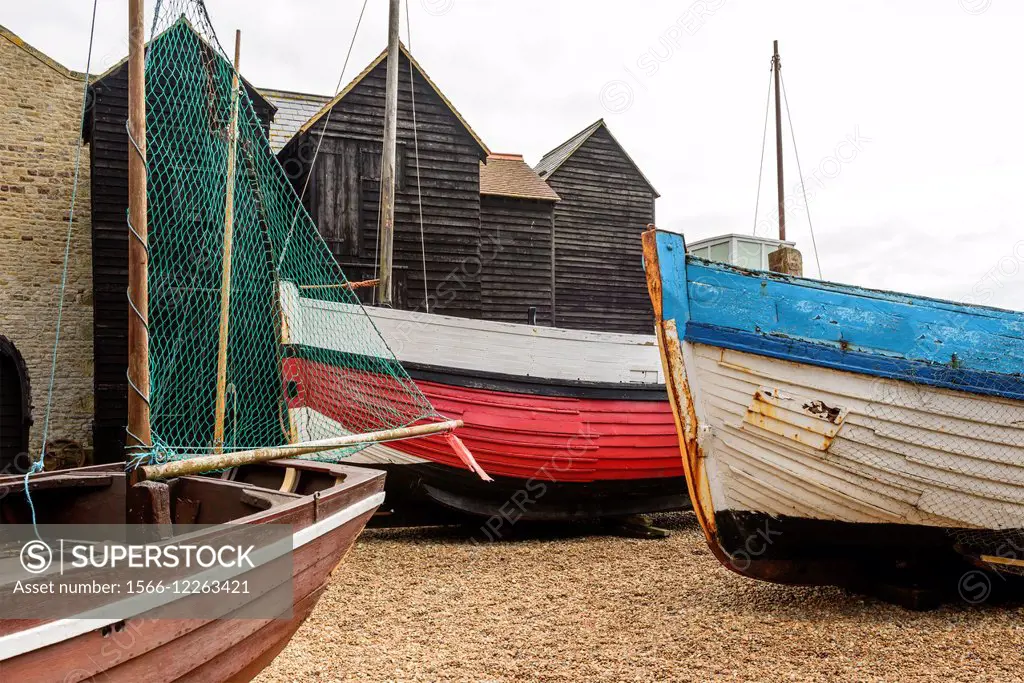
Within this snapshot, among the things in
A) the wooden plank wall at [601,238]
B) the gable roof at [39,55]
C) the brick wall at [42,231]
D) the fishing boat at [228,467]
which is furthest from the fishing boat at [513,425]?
the gable roof at [39,55]

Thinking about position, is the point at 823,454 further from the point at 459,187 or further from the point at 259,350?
the point at 459,187

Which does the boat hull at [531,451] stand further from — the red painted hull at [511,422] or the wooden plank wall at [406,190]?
the wooden plank wall at [406,190]

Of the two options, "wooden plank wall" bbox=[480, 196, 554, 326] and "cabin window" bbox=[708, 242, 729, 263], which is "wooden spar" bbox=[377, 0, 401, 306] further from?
"cabin window" bbox=[708, 242, 729, 263]

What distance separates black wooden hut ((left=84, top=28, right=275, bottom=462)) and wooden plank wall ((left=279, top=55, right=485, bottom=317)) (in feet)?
8.99

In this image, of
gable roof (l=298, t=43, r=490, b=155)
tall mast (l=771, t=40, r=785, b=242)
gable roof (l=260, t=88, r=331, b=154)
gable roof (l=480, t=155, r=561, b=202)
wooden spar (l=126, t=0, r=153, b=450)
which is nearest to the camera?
wooden spar (l=126, t=0, r=153, b=450)

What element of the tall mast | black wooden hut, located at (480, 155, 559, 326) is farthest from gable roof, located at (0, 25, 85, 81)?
the tall mast

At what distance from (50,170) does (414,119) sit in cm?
655

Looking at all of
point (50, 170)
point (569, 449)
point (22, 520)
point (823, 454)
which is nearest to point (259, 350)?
point (569, 449)

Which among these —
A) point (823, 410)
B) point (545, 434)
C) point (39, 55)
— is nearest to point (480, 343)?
point (545, 434)

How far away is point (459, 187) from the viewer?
517 inches

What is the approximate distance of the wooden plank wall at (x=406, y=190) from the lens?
1223 cm

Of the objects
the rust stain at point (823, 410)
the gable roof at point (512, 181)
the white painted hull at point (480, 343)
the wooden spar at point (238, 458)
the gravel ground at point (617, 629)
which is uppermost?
the gable roof at point (512, 181)

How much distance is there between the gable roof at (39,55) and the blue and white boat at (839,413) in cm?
1300

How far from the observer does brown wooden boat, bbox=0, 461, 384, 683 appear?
6.04ft
